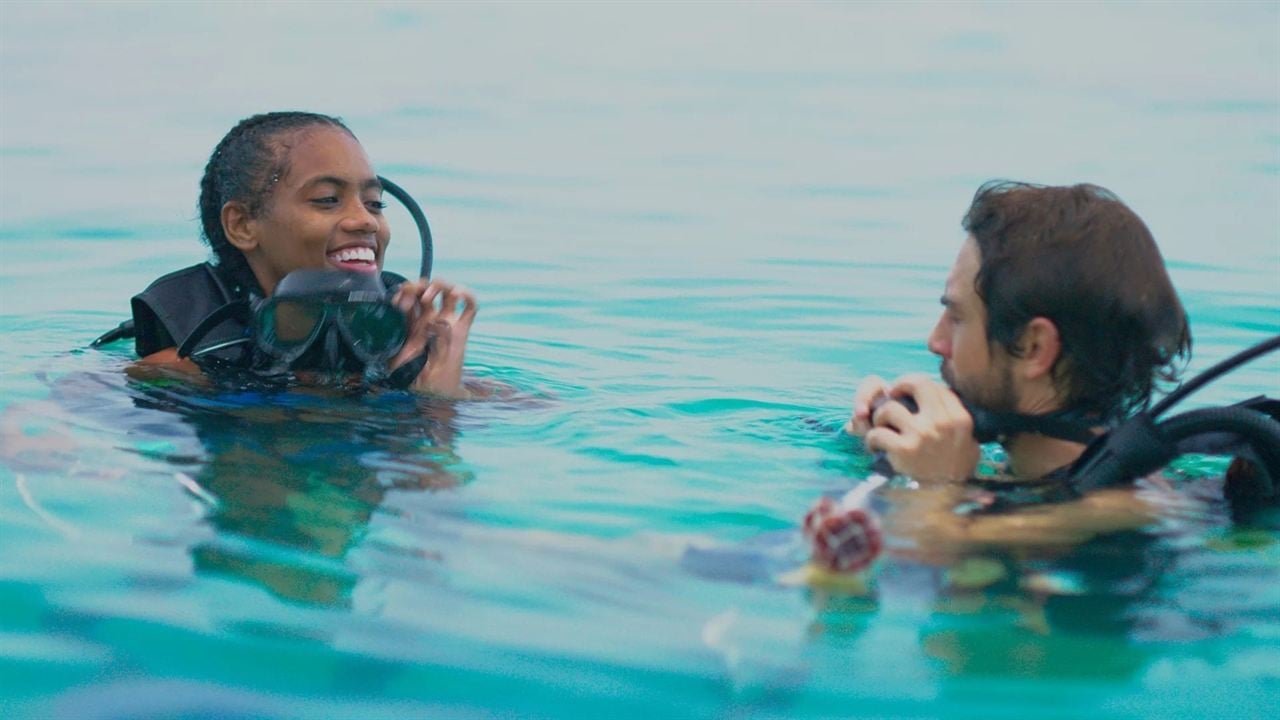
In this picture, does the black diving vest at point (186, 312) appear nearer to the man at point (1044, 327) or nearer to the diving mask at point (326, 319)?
the diving mask at point (326, 319)

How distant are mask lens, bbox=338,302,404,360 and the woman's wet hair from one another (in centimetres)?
46

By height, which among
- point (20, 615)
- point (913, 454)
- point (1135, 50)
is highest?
point (1135, 50)

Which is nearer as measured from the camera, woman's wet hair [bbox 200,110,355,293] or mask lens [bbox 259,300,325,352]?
mask lens [bbox 259,300,325,352]

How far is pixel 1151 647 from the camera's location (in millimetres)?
2699

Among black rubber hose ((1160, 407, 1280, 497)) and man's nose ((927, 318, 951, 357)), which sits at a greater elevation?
man's nose ((927, 318, 951, 357))

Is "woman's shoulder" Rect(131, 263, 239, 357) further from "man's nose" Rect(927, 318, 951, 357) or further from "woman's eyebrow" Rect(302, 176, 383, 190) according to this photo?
"man's nose" Rect(927, 318, 951, 357)

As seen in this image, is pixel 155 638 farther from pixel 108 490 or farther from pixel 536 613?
pixel 108 490

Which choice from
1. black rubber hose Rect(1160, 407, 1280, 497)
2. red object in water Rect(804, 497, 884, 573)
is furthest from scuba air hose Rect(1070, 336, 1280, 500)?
red object in water Rect(804, 497, 884, 573)

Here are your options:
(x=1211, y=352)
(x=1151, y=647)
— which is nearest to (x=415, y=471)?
(x=1151, y=647)

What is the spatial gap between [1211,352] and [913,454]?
359 cm

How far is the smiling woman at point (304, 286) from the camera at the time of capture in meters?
4.09

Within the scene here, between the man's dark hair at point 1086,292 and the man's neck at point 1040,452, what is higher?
the man's dark hair at point 1086,292

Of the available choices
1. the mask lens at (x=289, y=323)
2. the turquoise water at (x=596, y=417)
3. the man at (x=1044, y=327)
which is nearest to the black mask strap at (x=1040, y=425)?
the man at (x=1044, y=327)

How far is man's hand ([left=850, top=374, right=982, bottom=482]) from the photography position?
3176 mm
